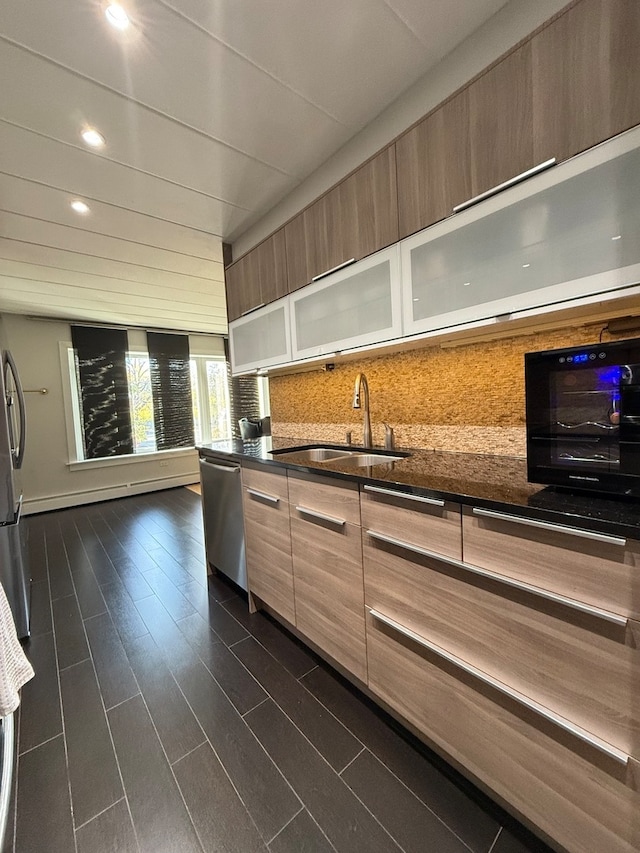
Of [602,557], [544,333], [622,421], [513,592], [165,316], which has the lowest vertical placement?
[513,592]

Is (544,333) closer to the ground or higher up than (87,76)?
closer to the ground

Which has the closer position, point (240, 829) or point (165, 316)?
point (240, 829)

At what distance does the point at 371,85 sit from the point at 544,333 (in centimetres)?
128

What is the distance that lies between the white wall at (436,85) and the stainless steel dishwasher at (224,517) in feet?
5.66

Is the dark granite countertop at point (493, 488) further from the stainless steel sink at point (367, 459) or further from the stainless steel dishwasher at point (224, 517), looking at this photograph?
the stainless steel dishwasher at point (224, 517)

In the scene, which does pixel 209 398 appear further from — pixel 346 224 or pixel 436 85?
pixel 436 85

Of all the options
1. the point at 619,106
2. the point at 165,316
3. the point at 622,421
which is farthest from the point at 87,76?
the point at 165,316

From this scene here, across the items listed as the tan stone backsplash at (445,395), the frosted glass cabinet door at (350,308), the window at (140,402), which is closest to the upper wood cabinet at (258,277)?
the frosted glass cabinet door at (350,308)

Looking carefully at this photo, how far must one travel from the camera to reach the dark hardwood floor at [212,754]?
1.00 metres

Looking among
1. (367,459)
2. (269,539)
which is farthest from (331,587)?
(367,459)

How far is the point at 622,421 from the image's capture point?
0.85 metres

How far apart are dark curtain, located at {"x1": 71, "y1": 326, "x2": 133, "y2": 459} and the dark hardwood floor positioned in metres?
3.19

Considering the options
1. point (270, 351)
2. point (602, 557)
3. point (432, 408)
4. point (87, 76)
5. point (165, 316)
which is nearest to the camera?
point (602, 557)

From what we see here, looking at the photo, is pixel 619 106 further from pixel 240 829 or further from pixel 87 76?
pixel 240 829
